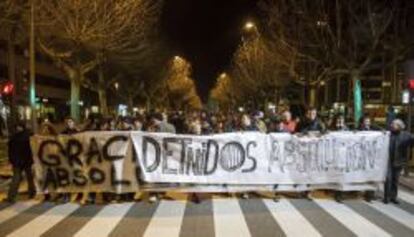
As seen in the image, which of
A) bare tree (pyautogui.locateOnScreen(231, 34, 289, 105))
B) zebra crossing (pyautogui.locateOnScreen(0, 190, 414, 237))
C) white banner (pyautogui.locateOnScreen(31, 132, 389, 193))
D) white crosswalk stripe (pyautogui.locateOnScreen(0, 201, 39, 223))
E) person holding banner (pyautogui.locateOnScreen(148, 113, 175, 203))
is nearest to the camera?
zebra crossing (pyautogui.locateOnScreen(0, 190, 414, 237))

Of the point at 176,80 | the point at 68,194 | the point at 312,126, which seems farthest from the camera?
the point at 176,80

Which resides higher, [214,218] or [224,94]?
[224,94]

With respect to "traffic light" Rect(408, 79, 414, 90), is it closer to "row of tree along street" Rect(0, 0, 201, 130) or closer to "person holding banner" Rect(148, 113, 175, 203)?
"person holding banner" Rect(148, 113, 175, 203)

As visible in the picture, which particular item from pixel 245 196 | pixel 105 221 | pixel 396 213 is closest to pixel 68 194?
pixel 105 221

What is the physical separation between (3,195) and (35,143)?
157 centimetres

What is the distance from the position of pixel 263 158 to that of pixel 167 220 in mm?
3108

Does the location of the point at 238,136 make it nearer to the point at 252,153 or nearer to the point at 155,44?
the point at 252,153

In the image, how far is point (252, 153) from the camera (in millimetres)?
14320

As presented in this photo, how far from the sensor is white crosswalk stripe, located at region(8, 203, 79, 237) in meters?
10.9

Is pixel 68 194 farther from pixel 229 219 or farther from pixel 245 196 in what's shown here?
pixel 229 219

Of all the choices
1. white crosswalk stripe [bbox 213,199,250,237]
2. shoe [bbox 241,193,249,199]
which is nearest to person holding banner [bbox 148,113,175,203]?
white crosswalk stripe [bbox 213,199,250,237]

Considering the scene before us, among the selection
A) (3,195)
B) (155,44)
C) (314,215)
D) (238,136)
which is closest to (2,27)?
(3,195)

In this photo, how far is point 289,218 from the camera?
12125 mm

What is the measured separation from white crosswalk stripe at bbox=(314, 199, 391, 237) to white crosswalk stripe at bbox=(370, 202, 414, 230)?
0.58 meters
